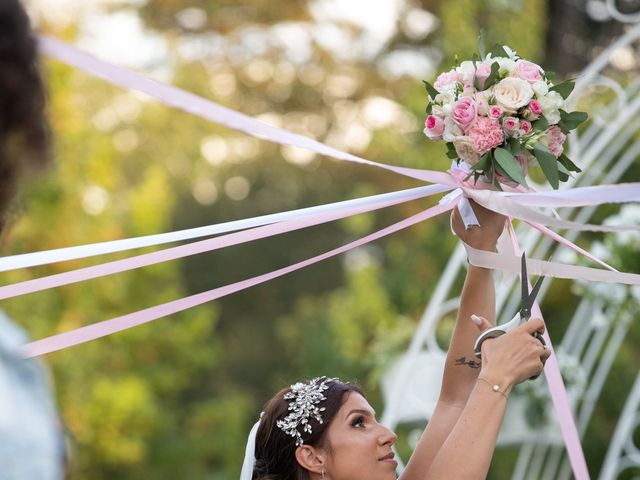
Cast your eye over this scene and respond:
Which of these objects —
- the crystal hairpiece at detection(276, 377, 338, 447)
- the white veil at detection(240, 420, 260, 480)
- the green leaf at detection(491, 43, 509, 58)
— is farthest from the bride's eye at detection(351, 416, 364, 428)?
the green leaf at detection(491, 43, 509, 58)

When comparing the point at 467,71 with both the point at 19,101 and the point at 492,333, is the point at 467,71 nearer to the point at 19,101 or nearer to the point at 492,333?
the point at 492,333

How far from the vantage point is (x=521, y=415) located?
251 inches

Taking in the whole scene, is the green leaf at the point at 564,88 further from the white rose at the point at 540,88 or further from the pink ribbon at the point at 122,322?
the pink ribbon at the point at 122,322

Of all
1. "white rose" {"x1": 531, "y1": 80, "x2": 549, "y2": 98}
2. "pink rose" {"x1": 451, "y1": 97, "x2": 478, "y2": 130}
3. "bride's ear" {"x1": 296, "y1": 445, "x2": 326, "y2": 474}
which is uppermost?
"white rose" {"x1": 531, "y1": 80, "x2": 549, "y2": 98}

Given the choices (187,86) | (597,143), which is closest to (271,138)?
(597,143)

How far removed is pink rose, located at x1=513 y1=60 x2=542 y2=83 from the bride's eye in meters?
1.17

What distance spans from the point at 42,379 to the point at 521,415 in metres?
5.46

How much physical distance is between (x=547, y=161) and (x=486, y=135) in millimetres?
187

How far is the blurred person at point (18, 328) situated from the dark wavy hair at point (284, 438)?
7.62 ft

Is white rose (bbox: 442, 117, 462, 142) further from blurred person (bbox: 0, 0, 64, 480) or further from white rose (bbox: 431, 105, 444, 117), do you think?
blurred person (bbox: 0, 0, 64, 480)

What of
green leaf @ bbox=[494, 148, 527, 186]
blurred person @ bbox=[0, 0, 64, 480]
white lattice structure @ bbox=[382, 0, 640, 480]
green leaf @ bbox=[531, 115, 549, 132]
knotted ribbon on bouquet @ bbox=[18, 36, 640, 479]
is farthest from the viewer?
white lattice structure @ bbox=[382, 0, 640, 480]

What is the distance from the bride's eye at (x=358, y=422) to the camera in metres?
3.59

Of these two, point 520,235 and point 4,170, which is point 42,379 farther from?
point 520,235

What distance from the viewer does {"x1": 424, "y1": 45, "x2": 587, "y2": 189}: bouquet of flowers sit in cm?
321
